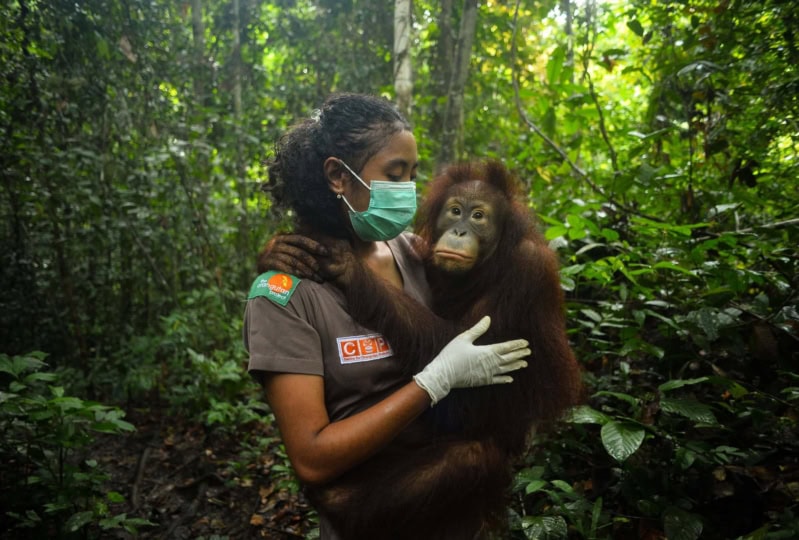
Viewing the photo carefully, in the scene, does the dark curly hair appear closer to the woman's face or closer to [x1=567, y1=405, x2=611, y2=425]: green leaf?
the woman's face

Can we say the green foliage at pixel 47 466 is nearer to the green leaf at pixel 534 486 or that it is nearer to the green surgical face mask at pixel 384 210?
the green surgical face mask at pixel 384 210

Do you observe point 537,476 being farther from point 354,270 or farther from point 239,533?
point 239,533

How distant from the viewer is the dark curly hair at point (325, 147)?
1.78 metres

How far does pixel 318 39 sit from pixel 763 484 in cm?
642

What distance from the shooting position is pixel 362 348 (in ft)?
5.44

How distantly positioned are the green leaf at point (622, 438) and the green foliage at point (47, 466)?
2.00m

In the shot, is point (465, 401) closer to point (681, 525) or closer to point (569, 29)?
point (681, 525)

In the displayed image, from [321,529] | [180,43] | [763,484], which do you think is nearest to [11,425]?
[321,529]

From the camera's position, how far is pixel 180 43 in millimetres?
5480

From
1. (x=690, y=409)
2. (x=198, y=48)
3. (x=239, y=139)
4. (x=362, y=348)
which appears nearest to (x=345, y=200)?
(x=362, y=348)

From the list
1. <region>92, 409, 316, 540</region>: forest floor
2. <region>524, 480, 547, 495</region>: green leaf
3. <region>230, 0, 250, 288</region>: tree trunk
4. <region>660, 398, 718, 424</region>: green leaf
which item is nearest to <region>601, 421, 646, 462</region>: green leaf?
<region>660, 398, 718, 424</region>: green leaf

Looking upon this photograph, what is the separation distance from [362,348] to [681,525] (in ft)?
3.90

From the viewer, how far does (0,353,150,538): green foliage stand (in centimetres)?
239

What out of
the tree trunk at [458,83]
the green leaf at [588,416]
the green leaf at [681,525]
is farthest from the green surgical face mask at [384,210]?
the tree trunk at [458,83]
